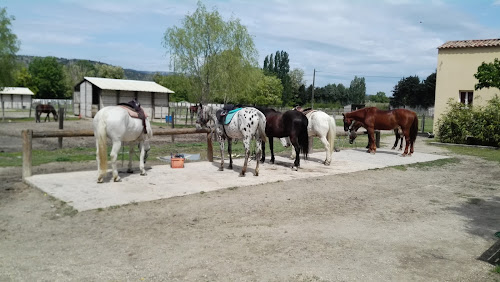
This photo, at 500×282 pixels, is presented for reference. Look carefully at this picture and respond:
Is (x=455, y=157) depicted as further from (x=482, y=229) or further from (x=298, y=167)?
(x=482, y=229)

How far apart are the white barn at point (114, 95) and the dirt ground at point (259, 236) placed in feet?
80.1

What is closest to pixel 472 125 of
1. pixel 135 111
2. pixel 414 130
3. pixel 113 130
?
pixel 414 130

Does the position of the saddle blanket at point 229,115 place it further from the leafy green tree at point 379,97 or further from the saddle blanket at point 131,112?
the leafy green tree at point 379,97

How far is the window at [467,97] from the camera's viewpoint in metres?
18.9

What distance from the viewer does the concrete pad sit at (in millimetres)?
6309

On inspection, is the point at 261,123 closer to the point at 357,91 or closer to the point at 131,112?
the point at 131,112

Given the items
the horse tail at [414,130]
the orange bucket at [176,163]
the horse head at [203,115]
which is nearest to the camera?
the orange bucket at [176,163]

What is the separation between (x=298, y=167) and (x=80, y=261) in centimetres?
653

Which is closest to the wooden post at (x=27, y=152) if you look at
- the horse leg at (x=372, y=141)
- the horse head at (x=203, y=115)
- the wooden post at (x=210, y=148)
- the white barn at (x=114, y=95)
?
the horse head at (x=203, y=115)

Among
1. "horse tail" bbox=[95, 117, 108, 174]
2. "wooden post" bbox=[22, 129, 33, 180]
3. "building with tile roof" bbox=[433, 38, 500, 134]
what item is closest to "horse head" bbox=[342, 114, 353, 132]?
"building with tile roof" bbox=[433, 38, 500, 134]

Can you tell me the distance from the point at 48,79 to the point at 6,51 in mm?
55226

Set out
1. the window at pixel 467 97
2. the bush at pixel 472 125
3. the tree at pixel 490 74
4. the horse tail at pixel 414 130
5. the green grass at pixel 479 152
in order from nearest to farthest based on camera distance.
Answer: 1. the tree at pixel 490 74
2. the horse tail at pixel 414 130
3. the green grass at pixel 479 152
4. the bush at pixel 472 125
5. the window at pixel 467 97

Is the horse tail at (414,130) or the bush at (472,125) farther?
the bush at (472,125)

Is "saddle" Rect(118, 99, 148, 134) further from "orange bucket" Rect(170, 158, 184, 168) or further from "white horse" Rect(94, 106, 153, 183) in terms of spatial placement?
"orange bucket" Rect(170, 158, 184, 168)
